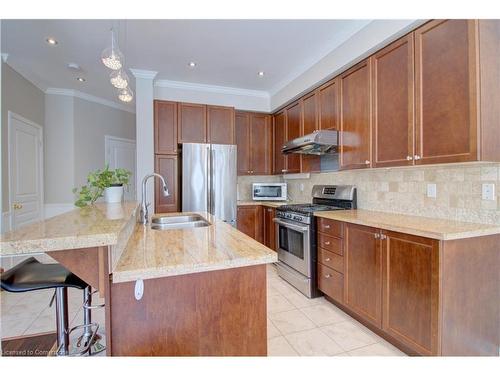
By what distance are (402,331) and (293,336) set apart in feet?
2.54

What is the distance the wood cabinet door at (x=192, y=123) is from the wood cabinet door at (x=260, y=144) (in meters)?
0.88

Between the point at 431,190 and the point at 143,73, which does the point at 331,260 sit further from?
the point at 143,73

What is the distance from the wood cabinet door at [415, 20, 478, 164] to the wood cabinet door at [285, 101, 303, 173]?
174 cm

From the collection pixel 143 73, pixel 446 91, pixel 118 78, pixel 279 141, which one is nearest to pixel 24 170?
pixel 143 73

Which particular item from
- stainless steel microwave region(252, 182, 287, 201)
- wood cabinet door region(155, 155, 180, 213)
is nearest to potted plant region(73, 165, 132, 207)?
wood cabinet door region(155, 155, 180, 213)

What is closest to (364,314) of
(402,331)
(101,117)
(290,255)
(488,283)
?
(402,331)

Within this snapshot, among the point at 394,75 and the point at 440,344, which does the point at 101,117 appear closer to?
the point at 394,75

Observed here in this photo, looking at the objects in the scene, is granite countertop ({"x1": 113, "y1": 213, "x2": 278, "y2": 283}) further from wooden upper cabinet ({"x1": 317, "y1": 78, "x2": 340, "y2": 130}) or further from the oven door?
wooden upper cabinet ({"x1": 317, "y1": 78, "x2": 340, "y2": 130})

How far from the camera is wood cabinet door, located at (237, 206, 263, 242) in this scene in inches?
157

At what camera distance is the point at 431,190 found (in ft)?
6.95

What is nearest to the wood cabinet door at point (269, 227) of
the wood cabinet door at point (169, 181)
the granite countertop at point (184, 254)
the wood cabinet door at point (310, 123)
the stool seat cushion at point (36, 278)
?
the wood cabinet door at point (310, 123)

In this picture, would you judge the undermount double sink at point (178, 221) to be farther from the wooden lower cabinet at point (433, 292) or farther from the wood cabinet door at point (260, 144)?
the wood cabinet door at point (260, 144)

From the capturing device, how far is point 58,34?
8.71 feet

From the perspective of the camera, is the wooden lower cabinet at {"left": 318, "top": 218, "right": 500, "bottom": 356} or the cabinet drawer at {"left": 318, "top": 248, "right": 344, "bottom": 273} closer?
the wooden lower cabinet at {"left": 318, "top": 218, "right": 500, "bottom": 356}
